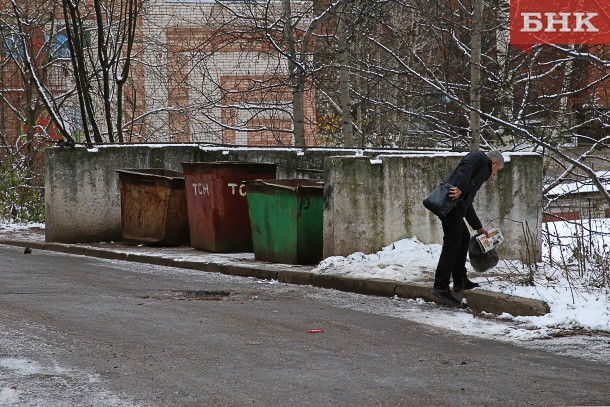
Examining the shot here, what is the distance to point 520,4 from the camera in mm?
17266

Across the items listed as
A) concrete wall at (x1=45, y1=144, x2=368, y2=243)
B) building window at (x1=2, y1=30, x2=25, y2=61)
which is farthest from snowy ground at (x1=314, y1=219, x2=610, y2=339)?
building window at (x1=2, y1=30, x2=25, y2=61)

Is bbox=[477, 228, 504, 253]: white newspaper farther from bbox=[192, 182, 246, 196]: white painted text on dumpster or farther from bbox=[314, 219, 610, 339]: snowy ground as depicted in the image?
bbox=[192, 182, 246, 196]: white painted text on dumpster

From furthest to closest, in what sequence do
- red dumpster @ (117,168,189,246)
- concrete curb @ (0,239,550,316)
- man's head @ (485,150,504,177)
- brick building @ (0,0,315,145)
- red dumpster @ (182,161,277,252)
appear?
brick building @ (0,0,315,145) → red dumpster @ (117,168,189,246) → red dumpster @ (182,161,277,252) → man's head @ (485,150,504,177) → concrete curb @ (0,239,550,316)

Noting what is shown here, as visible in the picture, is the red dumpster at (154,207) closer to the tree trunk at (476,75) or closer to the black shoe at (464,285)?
the tree trunk at (476,75)

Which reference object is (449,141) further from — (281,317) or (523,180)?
(281,317)

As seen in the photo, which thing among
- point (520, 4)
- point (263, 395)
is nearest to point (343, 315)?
point (263, 395)

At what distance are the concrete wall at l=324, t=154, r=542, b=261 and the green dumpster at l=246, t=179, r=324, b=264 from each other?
911 mm

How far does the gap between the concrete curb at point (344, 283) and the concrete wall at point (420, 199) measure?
0.97m

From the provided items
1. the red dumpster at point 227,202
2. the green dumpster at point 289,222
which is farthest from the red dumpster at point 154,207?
the green dumpster at point 289,222

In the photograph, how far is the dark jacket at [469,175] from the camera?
973 centimetres

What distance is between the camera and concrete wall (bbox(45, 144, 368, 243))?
17234 millimetres

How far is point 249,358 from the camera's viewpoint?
6.96 meters

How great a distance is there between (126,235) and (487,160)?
844cm

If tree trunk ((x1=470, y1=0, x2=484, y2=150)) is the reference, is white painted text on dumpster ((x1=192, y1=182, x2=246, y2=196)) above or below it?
below
